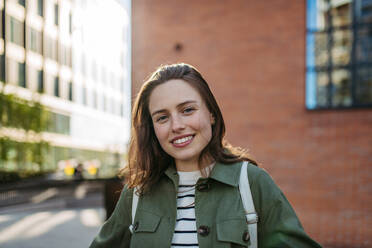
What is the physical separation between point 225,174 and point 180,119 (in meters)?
Answer: 0.36

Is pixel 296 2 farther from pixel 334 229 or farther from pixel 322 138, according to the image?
→ pixel 334 229

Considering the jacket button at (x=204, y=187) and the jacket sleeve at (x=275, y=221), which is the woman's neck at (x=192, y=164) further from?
the jacket sleeve at (x=275, y=221)

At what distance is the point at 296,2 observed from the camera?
901cm

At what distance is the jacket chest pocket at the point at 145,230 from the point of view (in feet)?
6.50

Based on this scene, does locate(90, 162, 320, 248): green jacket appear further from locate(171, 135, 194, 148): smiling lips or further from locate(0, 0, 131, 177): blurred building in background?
locate(0, 0, 131, 177): blurred building in background

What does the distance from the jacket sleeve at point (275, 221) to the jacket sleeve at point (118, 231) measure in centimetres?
71

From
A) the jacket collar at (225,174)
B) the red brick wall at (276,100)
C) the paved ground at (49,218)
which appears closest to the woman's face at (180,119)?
the jacket collar at (225,174)

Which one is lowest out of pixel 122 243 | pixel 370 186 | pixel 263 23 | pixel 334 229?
pixel 334 229

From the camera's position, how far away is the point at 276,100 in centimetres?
907

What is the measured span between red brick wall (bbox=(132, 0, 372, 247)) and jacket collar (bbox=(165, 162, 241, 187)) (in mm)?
7127

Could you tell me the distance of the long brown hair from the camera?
212cm

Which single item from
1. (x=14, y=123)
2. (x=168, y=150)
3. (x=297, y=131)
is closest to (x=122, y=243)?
(x=168, y=150)

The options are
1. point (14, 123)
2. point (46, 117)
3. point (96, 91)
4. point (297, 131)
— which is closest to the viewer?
point (297, 131)

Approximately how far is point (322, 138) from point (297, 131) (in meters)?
0.55
